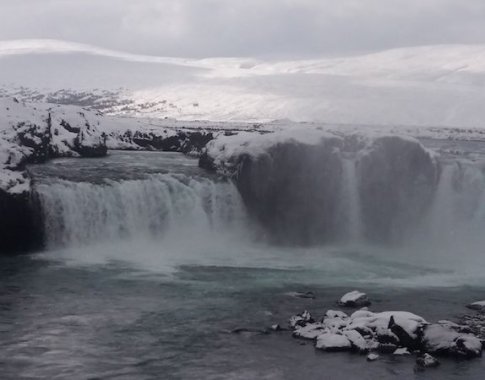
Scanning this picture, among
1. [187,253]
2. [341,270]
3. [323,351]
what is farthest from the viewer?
[187,253]

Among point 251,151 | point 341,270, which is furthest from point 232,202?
point 341,270

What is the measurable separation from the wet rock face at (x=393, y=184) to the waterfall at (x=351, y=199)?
0.32 meters

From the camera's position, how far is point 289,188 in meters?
40.4

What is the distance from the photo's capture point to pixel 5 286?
2703 centimetres

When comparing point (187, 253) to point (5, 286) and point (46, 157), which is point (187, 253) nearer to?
point (5, 286)

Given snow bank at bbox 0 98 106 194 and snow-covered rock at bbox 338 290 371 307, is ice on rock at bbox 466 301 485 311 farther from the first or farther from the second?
snow bank at bbox 0 98 106 194

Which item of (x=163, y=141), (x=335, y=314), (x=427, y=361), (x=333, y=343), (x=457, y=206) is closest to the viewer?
(x=427, y=361)

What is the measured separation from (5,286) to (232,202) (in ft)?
52.9

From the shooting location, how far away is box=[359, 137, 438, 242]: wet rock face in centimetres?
4125

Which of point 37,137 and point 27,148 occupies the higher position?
point 37,137

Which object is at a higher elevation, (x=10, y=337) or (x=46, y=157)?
(x=46, y=157)

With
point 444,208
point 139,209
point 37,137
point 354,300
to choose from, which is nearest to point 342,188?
point 444,208

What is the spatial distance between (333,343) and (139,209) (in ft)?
63.5

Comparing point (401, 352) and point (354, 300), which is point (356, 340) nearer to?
point (401, 352)
